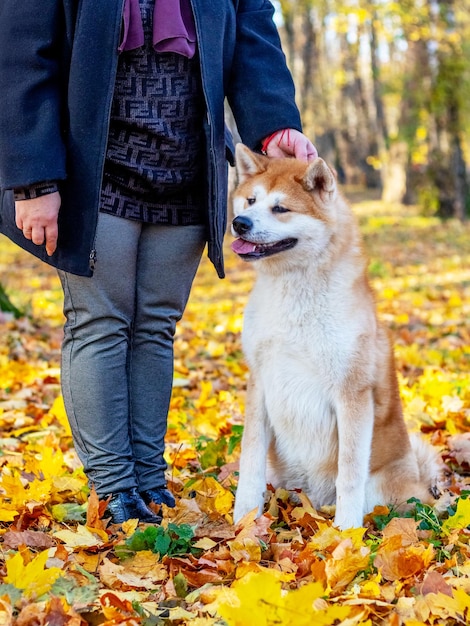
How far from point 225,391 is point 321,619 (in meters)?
2.85

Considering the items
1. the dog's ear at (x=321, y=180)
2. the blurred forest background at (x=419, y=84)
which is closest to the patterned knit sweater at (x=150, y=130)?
the dog's ear at (x=321, y=180)

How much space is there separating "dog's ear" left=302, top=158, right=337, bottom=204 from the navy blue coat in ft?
1.10

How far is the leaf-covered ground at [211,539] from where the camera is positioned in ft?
6.72

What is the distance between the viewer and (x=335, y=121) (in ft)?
119

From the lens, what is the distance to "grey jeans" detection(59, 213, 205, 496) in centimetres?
273

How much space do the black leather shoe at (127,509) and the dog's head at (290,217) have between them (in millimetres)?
988

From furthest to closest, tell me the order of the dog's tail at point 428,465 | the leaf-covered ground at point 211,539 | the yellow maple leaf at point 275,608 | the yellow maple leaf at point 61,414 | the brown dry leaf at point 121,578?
the yellow maple leaf at point 61,414, the dog's tail at point 428,465, the brown dry leaf at point 121,578, the leaf-covered ground at point 211,539, the yellow maple leaf at point 275,608

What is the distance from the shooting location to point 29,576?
212 centimetres

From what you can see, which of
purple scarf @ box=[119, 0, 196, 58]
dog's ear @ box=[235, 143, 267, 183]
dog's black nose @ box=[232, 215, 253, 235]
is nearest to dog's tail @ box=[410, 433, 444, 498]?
dog's black nose @ box=[232, 215, 253, 235]

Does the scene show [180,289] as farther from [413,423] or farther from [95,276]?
[413,423]

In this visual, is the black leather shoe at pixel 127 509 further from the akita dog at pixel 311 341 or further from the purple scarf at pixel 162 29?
the purple scarf at pixel 162 29

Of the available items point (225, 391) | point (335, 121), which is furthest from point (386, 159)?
point (225, 391)

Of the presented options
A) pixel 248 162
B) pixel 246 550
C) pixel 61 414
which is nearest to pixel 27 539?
pixel 246 550

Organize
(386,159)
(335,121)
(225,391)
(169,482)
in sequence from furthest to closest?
(335,121) → (386,159) → (225,391) → (169,482)
